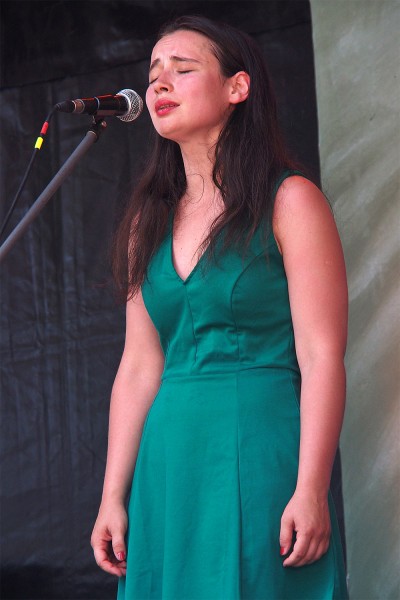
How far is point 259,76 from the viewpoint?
2.20 metres

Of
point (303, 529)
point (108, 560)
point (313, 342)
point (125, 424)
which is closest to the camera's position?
point (303, 529)

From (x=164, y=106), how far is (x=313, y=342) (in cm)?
59

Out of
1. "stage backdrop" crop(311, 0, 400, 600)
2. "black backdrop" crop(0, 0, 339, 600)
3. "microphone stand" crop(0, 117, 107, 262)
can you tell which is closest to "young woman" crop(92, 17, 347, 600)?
"microphone stand" crop(0, 117, 107, 262)

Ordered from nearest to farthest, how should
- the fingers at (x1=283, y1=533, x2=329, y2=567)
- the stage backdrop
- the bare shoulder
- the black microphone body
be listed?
1. the fingers at (x1=283, y1=533, x2=329, y2=567)
2. the bare shoulder
3. the black microphone body
4. the stage backdrop

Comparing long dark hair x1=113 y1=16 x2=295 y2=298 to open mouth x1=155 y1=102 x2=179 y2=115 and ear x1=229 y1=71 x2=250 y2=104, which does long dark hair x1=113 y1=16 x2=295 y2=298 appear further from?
open mouth x1=155 y1=102 x2=179 y2=115

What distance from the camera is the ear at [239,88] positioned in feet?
7.06

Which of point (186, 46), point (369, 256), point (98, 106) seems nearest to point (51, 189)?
point (98, 106)

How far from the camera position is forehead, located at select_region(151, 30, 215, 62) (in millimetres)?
2141

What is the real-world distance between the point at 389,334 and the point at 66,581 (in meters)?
1.58

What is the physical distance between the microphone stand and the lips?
120 mm

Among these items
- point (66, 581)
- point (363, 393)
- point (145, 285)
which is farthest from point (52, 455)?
point (145, 285)

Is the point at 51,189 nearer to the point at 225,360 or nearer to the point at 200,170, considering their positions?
the point at 200,170

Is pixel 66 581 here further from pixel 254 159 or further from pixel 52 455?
pixel 254 159

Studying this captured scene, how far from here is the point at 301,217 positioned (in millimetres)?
1950
